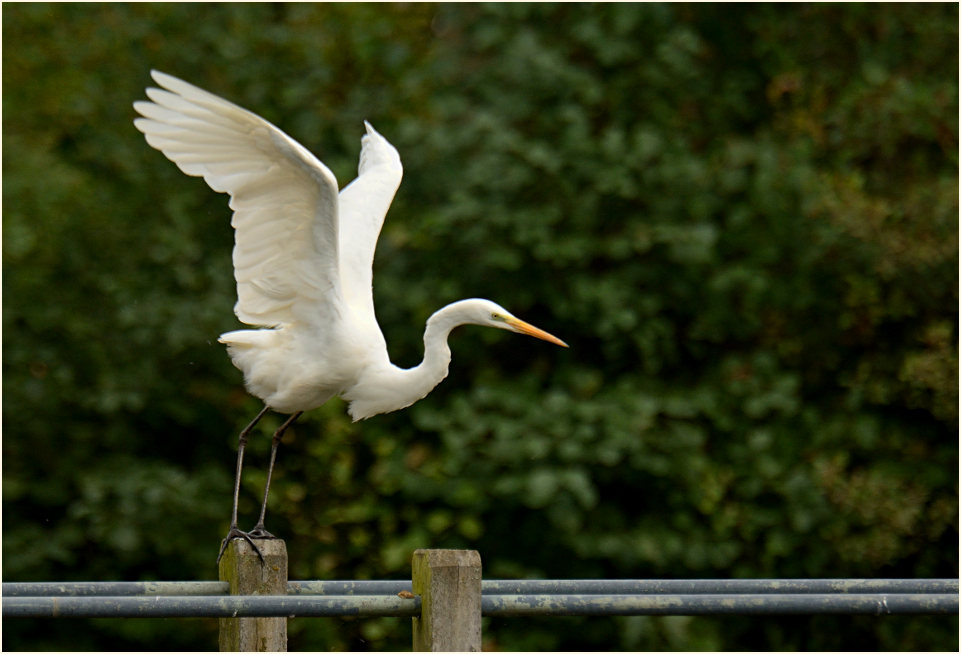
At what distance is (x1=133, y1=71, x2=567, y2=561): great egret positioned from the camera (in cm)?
321

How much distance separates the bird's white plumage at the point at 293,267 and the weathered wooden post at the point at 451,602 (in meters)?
1.14

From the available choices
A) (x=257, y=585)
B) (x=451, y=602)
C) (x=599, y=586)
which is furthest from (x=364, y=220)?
(x=451, y=602)

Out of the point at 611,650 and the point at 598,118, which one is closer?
the point at 611,650

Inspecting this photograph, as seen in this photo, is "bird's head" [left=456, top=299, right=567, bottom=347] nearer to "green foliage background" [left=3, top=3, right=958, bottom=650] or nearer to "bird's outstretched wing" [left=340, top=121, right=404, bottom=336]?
"bird's outstretched wing" [left=340, top=121, right=404, bottom=336]

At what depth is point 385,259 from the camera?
555 cm

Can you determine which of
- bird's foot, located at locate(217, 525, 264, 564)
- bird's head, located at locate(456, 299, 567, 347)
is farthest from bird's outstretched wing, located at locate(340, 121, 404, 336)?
bird's foot, located at locate(217, 525, 264, 564)

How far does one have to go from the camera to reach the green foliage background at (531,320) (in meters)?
5.18

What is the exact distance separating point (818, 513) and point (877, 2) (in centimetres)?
236

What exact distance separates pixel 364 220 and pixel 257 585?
5.23 ft

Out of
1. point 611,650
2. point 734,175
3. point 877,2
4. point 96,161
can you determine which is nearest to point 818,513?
point 611,650

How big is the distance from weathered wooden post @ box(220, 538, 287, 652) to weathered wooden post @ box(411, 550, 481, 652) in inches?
16.3

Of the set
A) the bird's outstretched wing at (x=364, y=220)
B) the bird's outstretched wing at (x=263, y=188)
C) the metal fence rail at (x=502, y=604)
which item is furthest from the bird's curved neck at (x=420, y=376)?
the metal fence rail at (x=502, y=604)

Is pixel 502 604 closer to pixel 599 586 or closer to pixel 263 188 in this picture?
pixel 599 586

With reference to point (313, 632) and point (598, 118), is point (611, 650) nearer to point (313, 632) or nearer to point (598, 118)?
point (313, 632)
